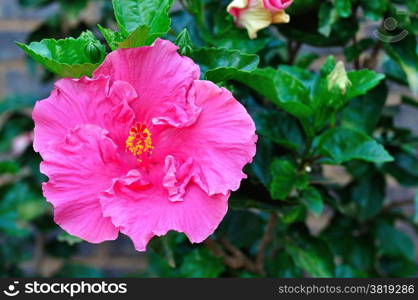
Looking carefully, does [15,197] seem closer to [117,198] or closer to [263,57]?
[263,57]

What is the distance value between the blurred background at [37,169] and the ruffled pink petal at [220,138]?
67 cm

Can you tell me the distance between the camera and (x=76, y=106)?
2.34 feet

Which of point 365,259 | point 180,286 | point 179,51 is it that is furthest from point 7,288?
point 365,259

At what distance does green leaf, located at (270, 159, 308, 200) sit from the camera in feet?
2.95

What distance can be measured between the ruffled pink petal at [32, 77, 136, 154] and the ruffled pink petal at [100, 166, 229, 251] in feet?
0.29

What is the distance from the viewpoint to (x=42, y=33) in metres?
1.69

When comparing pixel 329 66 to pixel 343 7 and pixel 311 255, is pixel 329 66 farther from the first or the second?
pixel 311 255

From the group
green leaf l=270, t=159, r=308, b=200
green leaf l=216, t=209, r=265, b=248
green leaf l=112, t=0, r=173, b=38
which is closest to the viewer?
green leaf l=112, t=0, r=173, b=38

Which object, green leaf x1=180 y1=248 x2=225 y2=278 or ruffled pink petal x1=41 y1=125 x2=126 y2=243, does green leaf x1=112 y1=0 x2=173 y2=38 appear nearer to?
ruffled pink petal x1=41 y1=125 x2=126 y2=243

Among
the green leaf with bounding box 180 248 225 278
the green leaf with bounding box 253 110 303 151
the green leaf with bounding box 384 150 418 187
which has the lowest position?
the green leaf with bounding box 180 248 225 278

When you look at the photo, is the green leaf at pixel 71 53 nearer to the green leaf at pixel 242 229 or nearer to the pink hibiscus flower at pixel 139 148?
the pink hibiscus flower at pixel 139 148

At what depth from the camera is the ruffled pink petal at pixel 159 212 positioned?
0.68 m

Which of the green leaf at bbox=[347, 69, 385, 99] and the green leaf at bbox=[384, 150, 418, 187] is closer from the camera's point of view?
the green leaf at bbox=[347, 69, 385, 99]

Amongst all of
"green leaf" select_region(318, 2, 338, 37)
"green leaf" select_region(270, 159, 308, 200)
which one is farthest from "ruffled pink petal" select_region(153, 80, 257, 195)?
"green leaf" select_region(318, 2, 338, 37)
